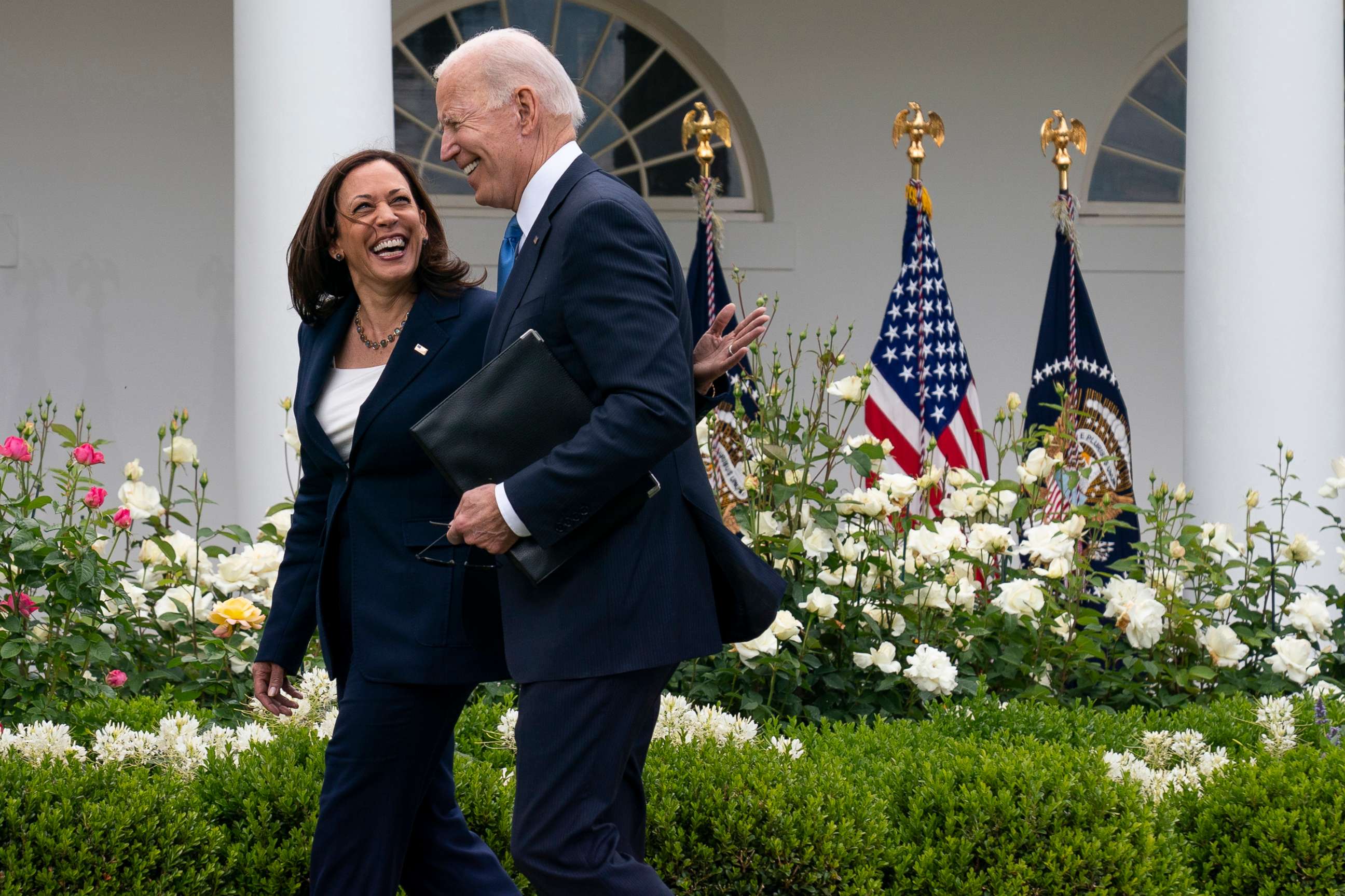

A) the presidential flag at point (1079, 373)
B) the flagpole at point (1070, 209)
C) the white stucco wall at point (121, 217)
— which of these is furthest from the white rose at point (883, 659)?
the white stucco wall at point (121, 217)

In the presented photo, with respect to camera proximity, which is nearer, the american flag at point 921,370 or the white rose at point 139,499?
the white rose at point 139,499

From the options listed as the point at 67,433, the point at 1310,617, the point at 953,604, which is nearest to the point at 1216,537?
the point at 1310,617

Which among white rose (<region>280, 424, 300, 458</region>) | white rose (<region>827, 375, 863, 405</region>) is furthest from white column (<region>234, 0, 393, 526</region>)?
white rose (<region>827, 375, 863, 405</region>)

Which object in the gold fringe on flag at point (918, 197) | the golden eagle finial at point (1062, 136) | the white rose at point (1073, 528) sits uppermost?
the golden eagle finial at point (1062, 136)

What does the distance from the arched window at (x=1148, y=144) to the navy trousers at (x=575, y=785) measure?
8.29m

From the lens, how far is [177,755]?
3033 mm

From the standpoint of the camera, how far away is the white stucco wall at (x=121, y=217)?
317 inches

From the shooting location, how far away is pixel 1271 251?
5.61 metres

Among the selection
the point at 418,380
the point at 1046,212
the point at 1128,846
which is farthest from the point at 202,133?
the point at 1128,846

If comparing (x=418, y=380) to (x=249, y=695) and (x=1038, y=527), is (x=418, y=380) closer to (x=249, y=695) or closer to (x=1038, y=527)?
(x=249, y=695)

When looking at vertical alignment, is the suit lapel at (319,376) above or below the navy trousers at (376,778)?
above

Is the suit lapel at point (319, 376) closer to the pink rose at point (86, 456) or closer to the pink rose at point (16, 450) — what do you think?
the pink rose at point (86, 456)

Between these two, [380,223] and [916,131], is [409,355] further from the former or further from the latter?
[916,131]

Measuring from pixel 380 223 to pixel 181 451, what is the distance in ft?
5.46
